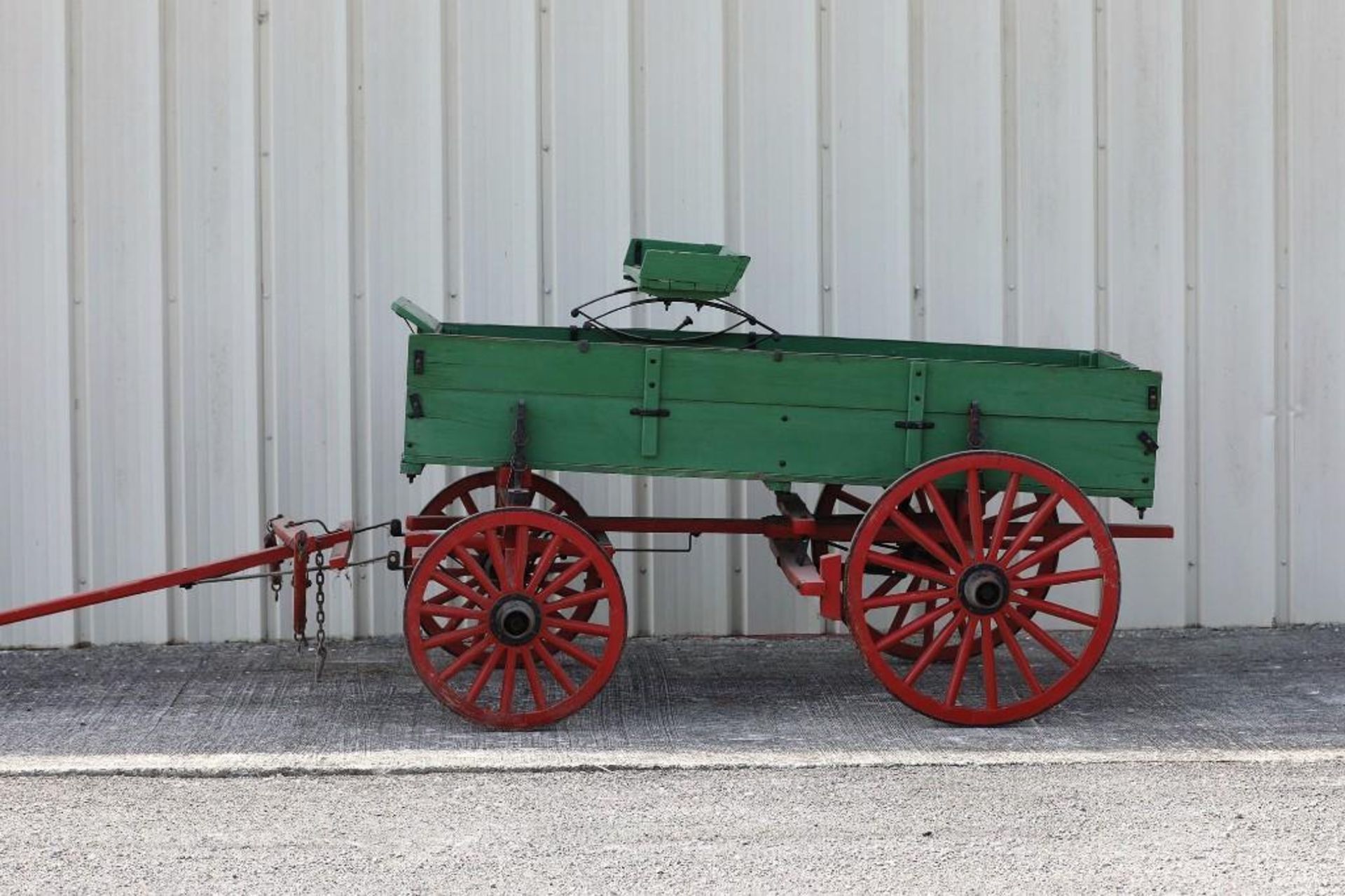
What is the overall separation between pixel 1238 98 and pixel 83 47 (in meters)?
4.56

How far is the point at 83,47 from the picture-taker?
695cm

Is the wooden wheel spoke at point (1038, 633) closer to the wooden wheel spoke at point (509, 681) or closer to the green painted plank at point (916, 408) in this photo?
the green painted plank at point (916, 408)

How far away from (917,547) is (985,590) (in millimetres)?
749

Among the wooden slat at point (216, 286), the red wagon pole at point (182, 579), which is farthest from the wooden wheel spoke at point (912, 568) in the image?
the wooden slat at point (216, 286)

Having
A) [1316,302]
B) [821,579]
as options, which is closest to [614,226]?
[821,579]

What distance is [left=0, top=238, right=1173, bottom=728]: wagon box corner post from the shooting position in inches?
220

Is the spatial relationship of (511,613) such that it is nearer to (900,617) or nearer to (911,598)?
(911,598)

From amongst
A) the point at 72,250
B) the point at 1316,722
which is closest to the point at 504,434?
the point at 72,250

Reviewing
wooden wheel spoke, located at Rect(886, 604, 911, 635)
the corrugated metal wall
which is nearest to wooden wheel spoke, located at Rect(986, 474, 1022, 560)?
wooden wheel spoke, located at Rect(886, 604, 911, 635)

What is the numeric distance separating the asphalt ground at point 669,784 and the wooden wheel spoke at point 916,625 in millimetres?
Answer: 262

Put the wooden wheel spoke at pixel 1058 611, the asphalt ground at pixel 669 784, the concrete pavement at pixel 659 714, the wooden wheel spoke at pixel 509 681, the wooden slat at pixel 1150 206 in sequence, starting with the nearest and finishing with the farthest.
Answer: the asphalt ground at pixel 669 784 < the concrete pavement at pixel 659 714 < the wooden wheel spoke at pixel 509 681 < the wooden wheel spoke at pixel 1058 611 < the wooden slat at pixel 1150 206

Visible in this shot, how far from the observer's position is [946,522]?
5598 millimetres

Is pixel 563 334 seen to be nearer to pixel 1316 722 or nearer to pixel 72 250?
pixel 72 250

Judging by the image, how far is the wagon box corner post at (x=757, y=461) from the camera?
5578 mm
